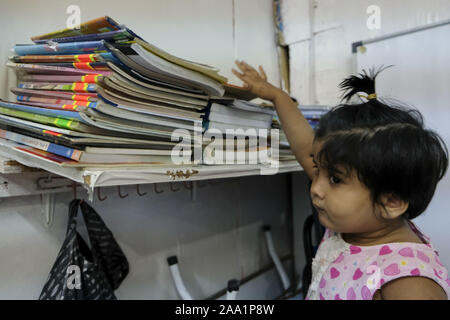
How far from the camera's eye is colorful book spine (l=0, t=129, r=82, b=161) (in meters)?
0.52

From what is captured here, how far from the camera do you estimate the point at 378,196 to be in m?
0.60

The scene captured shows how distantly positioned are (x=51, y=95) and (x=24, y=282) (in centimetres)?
53

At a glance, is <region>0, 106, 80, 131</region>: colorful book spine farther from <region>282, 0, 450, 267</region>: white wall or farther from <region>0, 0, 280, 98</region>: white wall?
<region>282, 0, 450, 267</region>: white wall

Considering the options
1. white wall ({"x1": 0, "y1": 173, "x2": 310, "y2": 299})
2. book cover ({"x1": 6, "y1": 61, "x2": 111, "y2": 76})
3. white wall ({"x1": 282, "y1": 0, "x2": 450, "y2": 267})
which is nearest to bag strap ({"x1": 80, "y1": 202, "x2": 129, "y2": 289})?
white wall ({"x1": 0, "y1": 173, "x2": 310, "y2": 299})

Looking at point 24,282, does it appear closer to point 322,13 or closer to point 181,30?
point 181,30

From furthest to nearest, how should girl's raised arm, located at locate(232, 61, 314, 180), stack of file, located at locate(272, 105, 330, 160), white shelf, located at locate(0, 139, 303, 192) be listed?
1. stack of file, located at locate(272, 105, 330, 160)
2. girl's raised arm, located at locate(232, 61, 314, 180)
3. white shelf, located at locate(0, 139, 303, 192)

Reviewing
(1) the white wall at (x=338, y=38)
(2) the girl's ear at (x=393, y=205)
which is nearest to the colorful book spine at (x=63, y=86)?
(2) the girl's ear at (x=393, y=205)

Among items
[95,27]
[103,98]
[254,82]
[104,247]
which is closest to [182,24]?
[254,82]

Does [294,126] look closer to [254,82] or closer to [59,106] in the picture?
[254,82]

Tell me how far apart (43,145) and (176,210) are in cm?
62

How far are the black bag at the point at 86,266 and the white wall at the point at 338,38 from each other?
1103 millimetres

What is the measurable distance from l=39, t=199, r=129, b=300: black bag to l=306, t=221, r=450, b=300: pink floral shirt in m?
0.54

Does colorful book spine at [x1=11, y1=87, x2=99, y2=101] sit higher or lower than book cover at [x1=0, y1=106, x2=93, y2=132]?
higher
